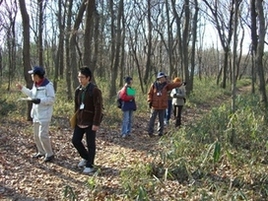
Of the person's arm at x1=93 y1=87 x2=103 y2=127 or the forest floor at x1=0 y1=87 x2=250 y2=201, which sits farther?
the person's arm at x1=93 y1=87 x2=103 y2=127

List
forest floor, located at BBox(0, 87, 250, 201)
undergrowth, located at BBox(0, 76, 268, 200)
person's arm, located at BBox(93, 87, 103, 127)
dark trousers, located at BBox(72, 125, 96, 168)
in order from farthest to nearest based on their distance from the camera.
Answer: dark trousers, located at BBox(72, 125, 96, 168)
person's arm, located at BBox(93, 87, 103, 127)
forest floor, located at BBox(0, 87, 250, 201)
undergrowth, located at BBox(0, 76, 268, 200)

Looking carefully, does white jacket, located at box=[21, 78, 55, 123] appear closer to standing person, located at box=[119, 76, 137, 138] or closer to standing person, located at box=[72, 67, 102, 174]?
standing person, located at box=[72, 67, 102, 174]

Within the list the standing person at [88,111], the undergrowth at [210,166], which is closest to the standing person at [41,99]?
the standing person at [88,111]

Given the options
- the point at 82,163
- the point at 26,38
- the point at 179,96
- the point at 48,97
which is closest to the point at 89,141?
the point at 82,163

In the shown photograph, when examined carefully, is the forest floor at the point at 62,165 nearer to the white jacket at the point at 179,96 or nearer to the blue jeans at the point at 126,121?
the blue jeans at the point at 126,121

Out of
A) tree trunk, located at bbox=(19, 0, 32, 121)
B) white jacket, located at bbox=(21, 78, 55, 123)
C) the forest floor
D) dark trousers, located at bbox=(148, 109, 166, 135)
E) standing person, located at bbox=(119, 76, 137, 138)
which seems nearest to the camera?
the forest floor

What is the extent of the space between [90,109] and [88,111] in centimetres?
5

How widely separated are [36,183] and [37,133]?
4.35 ft

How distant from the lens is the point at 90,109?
621cm

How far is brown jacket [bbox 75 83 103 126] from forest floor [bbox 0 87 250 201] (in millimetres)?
991

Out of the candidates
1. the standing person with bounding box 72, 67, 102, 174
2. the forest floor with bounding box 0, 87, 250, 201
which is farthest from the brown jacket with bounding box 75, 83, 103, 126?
the forest floor with bounding box 0, 87, 250, 201

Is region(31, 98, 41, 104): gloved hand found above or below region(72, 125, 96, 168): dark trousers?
above

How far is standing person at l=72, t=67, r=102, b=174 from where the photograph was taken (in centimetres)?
609

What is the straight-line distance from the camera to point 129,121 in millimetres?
9570
